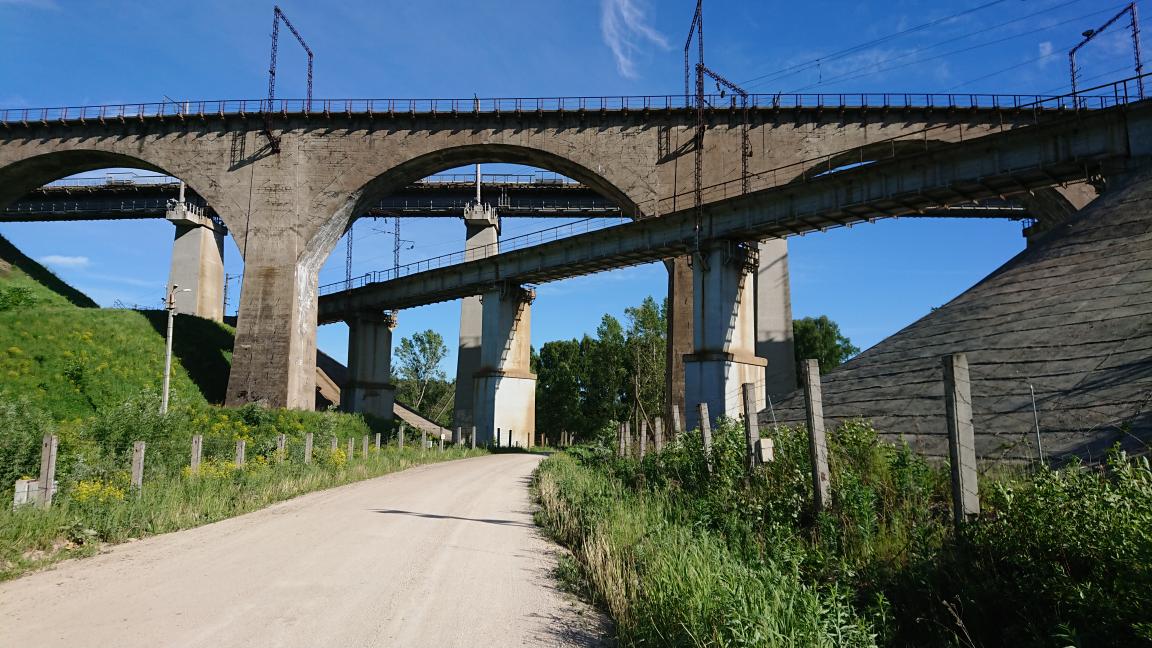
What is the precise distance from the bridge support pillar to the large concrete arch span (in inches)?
565

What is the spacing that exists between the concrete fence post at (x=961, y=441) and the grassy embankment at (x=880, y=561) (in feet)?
0.76

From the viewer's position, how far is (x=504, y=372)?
134 ft

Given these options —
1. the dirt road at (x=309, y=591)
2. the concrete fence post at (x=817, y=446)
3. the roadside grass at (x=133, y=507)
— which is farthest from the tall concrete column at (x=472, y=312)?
the concrete fence post at (x=817, y=446)

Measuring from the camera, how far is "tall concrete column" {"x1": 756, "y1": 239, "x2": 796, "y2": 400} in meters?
38.5

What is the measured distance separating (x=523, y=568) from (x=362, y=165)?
3449 centimetres

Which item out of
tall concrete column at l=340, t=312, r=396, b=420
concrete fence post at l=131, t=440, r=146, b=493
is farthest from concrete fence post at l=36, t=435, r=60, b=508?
tall concrete column at l=340, t=312, r=396, b=420

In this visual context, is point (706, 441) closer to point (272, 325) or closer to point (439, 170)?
point (272, 325)

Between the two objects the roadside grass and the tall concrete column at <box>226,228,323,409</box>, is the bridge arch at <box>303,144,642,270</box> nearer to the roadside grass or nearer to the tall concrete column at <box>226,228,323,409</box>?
the tall concrete column at <box>226,228,323,409</box>

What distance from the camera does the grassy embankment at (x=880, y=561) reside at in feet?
13.7

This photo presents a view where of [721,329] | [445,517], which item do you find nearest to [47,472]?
[445,517]

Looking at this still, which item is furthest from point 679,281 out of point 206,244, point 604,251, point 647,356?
point 206,244

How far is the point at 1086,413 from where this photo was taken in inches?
305

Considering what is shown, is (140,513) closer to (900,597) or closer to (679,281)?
(900,597)

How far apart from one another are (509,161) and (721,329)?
16.5 metres
